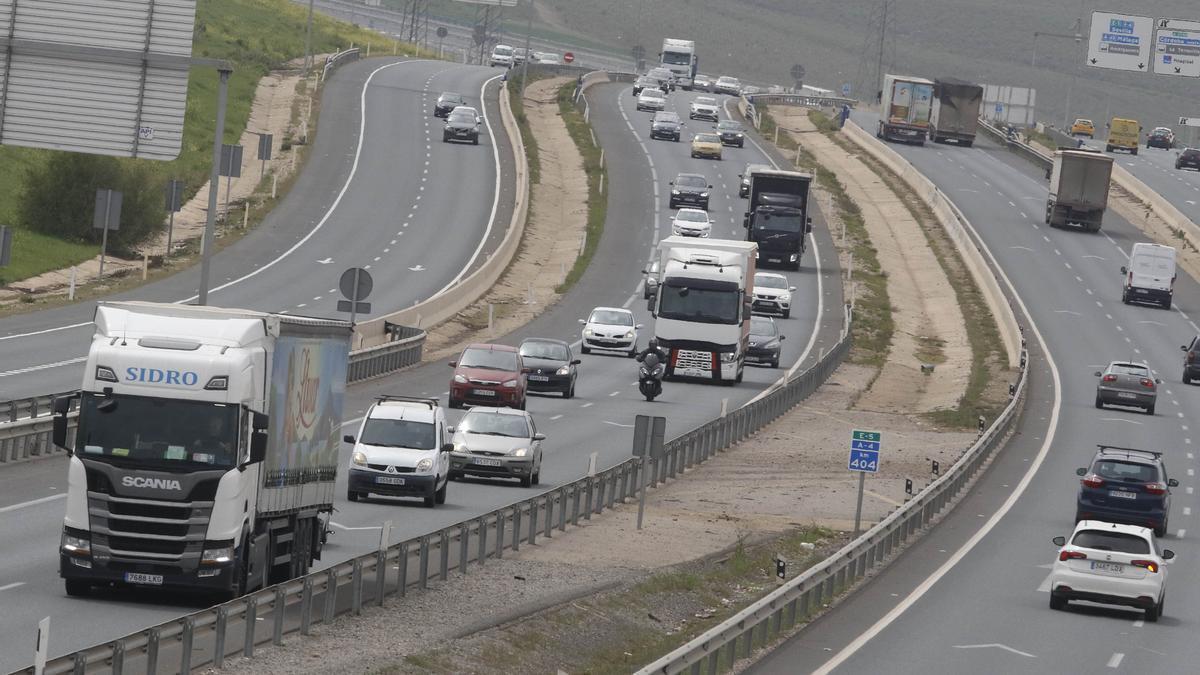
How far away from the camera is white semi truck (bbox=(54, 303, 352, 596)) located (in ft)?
64.2

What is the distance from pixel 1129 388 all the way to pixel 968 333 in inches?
694

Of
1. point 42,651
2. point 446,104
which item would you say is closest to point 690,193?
point 446,104

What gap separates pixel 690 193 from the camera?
304 feet

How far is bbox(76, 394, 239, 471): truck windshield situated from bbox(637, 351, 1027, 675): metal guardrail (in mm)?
4996

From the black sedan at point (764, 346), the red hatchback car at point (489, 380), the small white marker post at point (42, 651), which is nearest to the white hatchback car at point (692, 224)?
the black sedan at point (764, 346)

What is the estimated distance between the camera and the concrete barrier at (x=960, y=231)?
72.6 meters

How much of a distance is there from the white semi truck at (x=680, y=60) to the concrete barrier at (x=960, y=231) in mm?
25267

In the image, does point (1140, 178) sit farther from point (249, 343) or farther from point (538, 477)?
point (249, 343)

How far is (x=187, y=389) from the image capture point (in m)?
19.9

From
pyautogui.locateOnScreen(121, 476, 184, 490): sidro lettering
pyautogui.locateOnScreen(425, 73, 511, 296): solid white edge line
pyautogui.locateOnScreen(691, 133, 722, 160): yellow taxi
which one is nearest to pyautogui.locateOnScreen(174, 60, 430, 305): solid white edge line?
pyautogui.locateOnScreen(425, 73, 511, 296): solid white edge line

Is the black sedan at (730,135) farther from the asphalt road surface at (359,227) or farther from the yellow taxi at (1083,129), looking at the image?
the yellow taxi at (1083,129)

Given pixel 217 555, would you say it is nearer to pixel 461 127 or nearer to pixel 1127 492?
pixel 1127 492

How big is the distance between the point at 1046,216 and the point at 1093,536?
244 feet

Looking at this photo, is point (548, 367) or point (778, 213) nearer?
point (548, 367)
